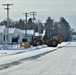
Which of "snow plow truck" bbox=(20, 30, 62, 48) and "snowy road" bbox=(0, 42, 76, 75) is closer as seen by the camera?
"snowy road" bbox=(0, 42, 76, 75)

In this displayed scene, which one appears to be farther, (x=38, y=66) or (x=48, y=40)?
(x=48, y=40)

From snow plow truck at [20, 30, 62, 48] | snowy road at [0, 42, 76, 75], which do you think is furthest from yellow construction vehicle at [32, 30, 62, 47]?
snowy road at [0, 42, 76, 75]

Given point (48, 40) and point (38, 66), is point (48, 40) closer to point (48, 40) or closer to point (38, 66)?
point (48, 40)

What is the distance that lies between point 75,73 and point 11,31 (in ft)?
238

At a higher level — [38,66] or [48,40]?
[38,66]

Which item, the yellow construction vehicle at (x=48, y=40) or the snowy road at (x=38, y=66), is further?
the yellow construction vehicle at (x=48, y=40)

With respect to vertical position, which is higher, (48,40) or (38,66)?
(38,66)

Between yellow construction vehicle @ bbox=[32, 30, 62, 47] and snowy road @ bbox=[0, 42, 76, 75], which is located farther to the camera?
yellow construction vehicle @ bbox=[32, 30, 62, 47]

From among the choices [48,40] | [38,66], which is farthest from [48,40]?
[38,66]

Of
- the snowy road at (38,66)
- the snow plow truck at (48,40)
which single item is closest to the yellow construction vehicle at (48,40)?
the snow plow truck at (48,40)

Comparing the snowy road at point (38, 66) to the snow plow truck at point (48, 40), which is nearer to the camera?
the snowy road at point (38, 66)

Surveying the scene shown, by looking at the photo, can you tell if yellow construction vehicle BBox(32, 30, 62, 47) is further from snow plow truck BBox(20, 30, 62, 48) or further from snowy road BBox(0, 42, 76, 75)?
snowy road BBox(0, 42, 76, 75)

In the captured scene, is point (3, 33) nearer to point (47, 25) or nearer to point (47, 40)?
point (47, 40)

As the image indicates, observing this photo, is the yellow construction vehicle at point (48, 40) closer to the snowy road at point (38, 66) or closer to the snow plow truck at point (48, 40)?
the snow plow truck at point (48, 40)
